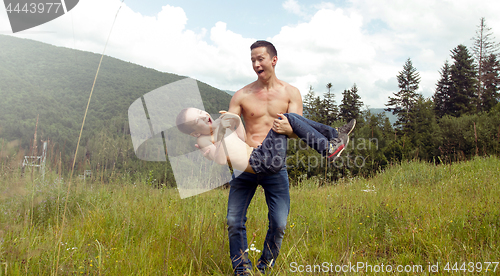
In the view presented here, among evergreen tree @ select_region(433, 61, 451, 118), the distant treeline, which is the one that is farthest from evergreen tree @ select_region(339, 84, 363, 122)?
evergreen tree @ select_region(433, 61, 451, 118)

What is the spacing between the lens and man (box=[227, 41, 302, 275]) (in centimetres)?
259

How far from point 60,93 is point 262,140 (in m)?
44.1

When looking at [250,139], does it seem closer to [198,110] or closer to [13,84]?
[198,110]

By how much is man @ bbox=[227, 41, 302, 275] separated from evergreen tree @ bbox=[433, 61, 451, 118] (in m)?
45.7

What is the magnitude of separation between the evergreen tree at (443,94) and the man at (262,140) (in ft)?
150

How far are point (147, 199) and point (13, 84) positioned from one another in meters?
45.2

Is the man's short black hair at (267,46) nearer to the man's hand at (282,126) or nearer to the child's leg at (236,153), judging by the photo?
the man's hand at (282,126)

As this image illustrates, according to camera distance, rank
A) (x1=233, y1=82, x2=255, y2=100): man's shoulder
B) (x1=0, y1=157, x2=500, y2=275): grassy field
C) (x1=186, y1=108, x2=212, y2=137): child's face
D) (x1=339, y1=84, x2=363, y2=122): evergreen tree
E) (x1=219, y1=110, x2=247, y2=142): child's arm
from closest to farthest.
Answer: (x1=186, y1=108, x2=212, y2=137): child's face, (x1=219, y1=110, x2=247, y2=142): child's arm, (x1=0, y1=157, x2=500, y2=275): grassy field, (x1=233, y1=82, x2=255, y2=100): man's shoulder, (x1=339, y1=84, x2=363, y2=122): evergreen tree

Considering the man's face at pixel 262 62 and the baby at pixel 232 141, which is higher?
the man's face at pixel 262 62

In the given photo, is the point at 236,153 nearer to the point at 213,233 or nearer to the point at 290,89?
the point at 290,89

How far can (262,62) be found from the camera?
9.08 feet

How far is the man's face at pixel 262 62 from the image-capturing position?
2758mm

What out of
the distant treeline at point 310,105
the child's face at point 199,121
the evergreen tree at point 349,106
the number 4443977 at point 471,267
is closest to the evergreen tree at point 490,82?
the distant treeline at point 310,105

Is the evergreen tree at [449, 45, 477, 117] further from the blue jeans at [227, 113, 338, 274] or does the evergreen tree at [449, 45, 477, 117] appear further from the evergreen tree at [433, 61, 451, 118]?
the blue jeans at [227, 113, 338, 274]
